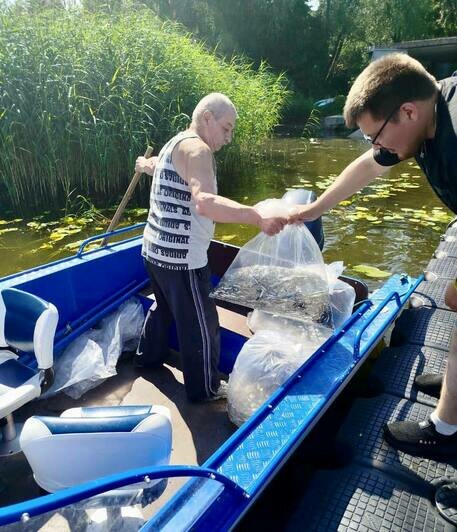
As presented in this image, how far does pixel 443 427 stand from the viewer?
183cm

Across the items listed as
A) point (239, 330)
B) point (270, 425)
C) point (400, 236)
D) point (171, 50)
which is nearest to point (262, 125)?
point (171, 50)

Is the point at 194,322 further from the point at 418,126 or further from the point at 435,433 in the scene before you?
the point at 418,126

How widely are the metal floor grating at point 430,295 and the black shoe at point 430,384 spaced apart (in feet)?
2.99

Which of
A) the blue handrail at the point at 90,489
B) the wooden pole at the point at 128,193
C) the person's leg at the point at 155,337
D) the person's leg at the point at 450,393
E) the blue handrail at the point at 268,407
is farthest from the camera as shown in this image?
the wooden pole at the point at 128,193

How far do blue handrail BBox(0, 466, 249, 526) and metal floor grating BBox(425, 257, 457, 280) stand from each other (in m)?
2.64

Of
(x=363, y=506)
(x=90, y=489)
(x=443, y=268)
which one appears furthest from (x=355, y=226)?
(x=90, y=489)

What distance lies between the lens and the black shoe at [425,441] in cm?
184

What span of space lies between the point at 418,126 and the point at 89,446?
1578mm

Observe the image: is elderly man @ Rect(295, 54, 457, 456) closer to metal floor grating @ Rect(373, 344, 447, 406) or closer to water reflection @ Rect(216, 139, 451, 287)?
metal floor grating @ Rect(373, 344, 447, 406)

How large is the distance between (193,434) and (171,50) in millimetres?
6292

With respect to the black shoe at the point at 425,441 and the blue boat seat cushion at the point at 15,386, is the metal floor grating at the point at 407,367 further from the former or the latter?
the blue boat seat cushion at the point at 15,386

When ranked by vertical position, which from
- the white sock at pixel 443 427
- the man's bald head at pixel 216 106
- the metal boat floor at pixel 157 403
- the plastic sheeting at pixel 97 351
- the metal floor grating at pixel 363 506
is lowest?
the metal boat floor at pixel 157 403

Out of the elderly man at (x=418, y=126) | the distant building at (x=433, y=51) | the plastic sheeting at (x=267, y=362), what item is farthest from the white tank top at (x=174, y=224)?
the distant building at (x=433, y=51)

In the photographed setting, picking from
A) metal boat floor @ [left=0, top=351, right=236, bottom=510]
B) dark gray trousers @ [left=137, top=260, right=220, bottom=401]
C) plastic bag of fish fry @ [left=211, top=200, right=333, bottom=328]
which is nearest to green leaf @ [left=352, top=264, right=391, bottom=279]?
plastic bag of fish fry @ [left=211, top=200, right=333, bottom=328]
